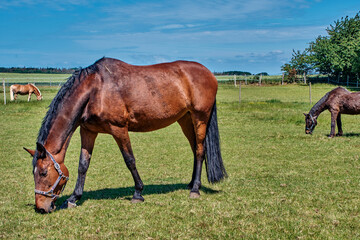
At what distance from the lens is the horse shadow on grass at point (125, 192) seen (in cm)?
576

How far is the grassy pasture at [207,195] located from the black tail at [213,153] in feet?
0.69

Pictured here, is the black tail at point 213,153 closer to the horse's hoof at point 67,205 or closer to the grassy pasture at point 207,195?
the grassy pasture at point 207,195

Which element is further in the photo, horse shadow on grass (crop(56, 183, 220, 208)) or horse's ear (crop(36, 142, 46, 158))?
horse shadow on grass (crop(56, 183, 220, 208))

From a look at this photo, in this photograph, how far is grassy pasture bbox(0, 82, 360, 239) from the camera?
432cm

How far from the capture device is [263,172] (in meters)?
7.46

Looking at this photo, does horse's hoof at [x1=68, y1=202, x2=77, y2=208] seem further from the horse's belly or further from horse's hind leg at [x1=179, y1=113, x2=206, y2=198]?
horse's hind leg at [x1=179, y1=113, x2=206, y2=198]

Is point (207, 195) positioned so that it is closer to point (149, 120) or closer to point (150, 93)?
point (149, 120)

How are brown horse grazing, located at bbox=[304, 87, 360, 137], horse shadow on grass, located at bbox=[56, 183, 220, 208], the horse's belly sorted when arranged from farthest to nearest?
brown horse grazing, located at bbox=[304, 87, 360, 137] → horse shadow on grass, located at bbox=[56, 183, 220, 208] → the horse's belly

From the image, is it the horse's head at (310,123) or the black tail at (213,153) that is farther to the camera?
the horse's head at (310,123)

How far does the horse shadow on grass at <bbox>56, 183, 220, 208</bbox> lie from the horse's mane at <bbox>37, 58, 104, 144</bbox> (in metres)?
1.29

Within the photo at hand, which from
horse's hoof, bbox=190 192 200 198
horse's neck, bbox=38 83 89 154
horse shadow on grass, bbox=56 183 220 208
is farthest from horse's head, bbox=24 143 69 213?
horse's hoof, bbox=190 192 200 198

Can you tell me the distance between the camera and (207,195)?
5.91 m

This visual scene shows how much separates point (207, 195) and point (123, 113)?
198 centimetres

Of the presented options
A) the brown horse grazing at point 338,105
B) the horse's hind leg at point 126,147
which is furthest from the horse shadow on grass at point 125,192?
the brown horse grazing at point 338,105
